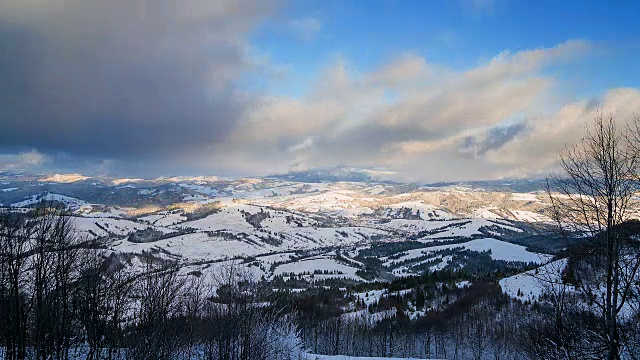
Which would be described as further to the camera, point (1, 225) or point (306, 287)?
point (306, 287)

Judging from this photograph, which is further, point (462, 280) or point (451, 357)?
point (462, 280)

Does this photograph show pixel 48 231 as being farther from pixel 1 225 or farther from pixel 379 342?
pixel 379 342

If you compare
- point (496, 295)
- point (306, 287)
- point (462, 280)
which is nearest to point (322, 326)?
point (496, 295)

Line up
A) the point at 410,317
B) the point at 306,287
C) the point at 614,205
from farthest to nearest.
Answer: the point at 306,287 < the point at 410,317 < the point at 614,205

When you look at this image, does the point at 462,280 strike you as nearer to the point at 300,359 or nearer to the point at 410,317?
the point at 410,317

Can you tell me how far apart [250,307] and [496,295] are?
6507 cm

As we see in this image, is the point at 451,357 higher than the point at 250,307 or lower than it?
lower

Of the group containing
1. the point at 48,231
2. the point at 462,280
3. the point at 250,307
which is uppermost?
the point at 48,231

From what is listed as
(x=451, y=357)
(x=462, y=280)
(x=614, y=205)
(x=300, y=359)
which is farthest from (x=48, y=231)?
(x=462, y=280)

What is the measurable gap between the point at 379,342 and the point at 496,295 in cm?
2844

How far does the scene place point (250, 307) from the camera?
3675 centimetres

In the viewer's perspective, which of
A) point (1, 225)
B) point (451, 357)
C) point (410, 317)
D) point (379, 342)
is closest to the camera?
point (1, 225)

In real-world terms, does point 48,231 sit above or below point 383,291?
above

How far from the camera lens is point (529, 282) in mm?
79688
